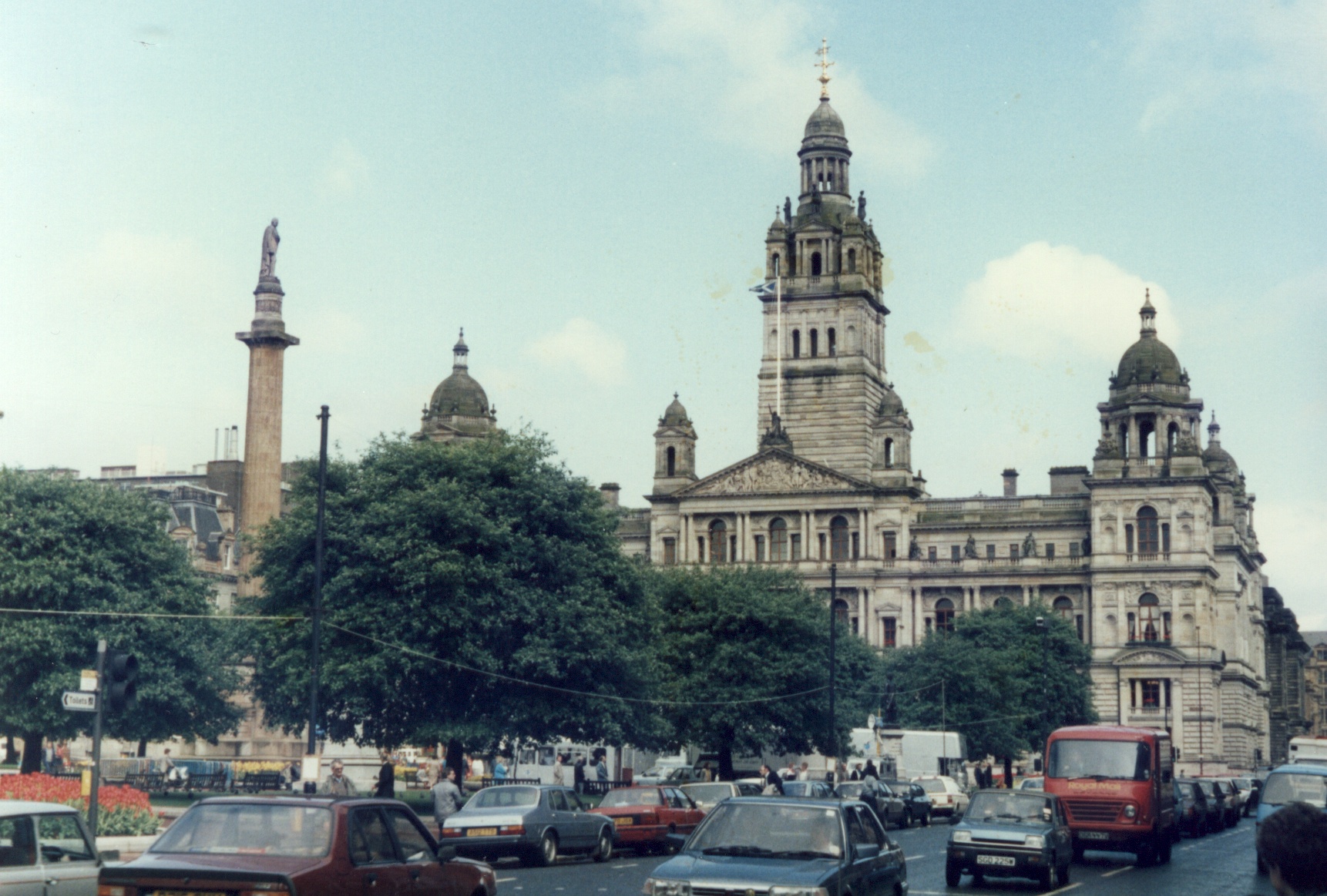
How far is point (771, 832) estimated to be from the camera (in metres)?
18.1

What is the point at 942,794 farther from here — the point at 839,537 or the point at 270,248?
the point at 839,537

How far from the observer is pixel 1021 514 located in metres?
119

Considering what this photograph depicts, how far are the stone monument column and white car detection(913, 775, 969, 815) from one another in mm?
27931

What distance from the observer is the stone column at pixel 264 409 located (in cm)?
6894

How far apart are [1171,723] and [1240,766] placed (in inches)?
462

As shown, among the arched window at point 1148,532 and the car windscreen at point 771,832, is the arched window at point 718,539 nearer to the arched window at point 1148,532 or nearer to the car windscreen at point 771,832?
the arched window at point 1148,532

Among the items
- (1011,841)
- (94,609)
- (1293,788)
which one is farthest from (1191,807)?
(94,609)

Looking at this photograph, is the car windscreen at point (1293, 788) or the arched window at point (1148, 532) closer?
the car windscreen at point (1293, 788)

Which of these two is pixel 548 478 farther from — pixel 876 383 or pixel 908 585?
pixel 876 383

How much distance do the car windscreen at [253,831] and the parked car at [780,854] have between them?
3872 mm

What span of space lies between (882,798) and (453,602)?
13.4m

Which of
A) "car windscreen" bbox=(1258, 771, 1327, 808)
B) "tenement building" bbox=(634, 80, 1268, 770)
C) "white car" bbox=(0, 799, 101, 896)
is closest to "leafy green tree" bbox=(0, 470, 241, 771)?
"car windscreen" bbox=(1258, 771, 1327, 808)

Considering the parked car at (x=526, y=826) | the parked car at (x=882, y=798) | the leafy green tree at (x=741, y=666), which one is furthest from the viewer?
the leafy green tree at (x=741, y=666)

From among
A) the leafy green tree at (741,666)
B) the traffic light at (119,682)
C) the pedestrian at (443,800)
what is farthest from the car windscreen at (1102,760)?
the leafy green tree at (741,666)
